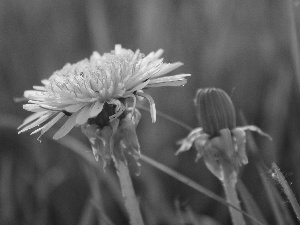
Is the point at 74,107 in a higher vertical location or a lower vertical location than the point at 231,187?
higher

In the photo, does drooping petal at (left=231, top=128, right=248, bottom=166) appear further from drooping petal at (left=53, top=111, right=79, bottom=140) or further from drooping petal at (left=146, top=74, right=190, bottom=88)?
drooping petal at (left=53, top=111, right=79, bottom=140)

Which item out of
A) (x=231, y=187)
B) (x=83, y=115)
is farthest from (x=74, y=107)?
(x=231, y=187)

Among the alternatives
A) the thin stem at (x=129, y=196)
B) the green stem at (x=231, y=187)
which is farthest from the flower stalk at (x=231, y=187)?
the thin stem at (x=129, y=196)

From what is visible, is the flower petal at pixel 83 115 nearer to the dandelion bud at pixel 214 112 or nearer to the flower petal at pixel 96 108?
the flower petal at pixel 96 108

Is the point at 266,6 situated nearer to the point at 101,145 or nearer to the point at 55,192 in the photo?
the point at 55,192

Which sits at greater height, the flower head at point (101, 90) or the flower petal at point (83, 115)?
the flower head at point (101, 90)

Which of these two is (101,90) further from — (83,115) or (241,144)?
(241,144)

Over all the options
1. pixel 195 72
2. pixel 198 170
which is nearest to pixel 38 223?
pixel 198 170
